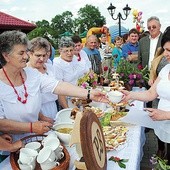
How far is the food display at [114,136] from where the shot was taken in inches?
68.4

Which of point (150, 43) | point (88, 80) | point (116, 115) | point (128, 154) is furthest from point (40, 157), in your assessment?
point (150, 43)

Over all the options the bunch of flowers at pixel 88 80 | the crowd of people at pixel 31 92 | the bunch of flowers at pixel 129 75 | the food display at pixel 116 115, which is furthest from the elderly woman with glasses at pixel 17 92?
the bunch of flowers at pixel 129 75

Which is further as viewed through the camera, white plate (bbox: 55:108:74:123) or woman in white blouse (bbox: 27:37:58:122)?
woman in white blouse (bbox: 27:37:58:122)

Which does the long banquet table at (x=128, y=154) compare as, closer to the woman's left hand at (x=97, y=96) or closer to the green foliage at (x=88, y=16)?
the woman's left hand at (x=97, y=96)

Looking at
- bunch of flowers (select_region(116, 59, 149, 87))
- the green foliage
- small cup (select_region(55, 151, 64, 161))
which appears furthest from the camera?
the green foliage

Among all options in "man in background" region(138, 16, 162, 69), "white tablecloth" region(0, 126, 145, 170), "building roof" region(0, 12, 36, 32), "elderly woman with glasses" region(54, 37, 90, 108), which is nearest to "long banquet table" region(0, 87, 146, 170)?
"white tablecloth" region(0, 126, 145, 170)

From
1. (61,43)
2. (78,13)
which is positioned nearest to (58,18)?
(78,13)

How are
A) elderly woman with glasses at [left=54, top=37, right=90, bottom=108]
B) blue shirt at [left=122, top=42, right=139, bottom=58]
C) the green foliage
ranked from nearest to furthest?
elderly woman with glasses at [left=54, top=37, right=90, bottom=108]
blue shirt at [left=122, top=42, right=139, bottom=58]
the green foliage

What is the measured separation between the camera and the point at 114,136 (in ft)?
6.04

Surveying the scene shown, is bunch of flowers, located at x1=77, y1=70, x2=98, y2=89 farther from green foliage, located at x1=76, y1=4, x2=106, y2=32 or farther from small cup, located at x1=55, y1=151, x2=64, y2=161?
green foliage, located at x1=76, y1=4, x2=106, y2=32

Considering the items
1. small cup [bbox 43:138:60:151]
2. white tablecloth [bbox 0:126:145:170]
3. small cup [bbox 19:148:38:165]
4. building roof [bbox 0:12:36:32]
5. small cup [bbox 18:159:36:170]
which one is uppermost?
building roof [bbox 0:12:36:32]

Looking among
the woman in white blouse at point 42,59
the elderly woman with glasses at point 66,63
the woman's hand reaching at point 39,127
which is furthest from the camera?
the elderly woman with glasses at point 66,63

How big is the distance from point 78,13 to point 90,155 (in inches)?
2432

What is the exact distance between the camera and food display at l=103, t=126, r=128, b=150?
1.74 meters
